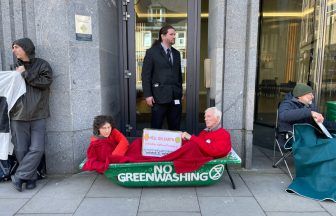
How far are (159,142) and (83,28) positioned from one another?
5.90 ft

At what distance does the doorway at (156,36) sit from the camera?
4.83 m

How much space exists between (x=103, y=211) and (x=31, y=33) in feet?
7.92

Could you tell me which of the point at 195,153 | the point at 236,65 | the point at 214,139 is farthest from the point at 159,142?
the point at 236,65

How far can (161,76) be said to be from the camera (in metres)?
4.25

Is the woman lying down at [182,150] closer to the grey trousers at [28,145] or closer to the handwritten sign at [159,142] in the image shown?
the handwritten sign at [159,142]

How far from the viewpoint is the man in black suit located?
4227mm

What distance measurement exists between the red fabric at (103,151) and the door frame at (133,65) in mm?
1334

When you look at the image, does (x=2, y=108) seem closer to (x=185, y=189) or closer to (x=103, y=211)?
(x=103, y=211)

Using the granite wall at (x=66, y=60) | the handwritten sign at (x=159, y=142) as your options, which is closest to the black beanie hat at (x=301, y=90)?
the handwritten sign at (x=159, y=142)

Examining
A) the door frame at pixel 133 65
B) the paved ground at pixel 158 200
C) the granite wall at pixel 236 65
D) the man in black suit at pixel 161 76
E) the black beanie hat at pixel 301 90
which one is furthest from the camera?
the door frame at pixel 133 65

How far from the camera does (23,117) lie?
11.8 ft

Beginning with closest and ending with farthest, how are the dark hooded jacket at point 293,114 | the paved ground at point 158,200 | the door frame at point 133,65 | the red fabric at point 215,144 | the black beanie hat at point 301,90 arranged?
the paved ground at point 158,200 < the red fabric at point 215,144 < the dark hooded jacket at point 293,114 < the black beanie hat at point 301,90 < the door frame at point 133,65

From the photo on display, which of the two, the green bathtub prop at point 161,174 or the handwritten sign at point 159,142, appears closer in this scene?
the green bathtub prop at point 161,174

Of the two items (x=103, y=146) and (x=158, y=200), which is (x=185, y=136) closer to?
(x=158, y=200)
